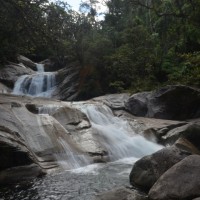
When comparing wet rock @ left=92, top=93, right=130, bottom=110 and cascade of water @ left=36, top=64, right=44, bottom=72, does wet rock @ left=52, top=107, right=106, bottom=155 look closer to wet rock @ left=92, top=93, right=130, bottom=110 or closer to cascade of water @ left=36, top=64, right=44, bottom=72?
wet rock @ left=92, top=93, right=130, bottom=110

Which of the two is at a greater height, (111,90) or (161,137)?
(111,90)

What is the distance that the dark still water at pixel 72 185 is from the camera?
344 inches

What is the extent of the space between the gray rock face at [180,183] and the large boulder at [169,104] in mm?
11075

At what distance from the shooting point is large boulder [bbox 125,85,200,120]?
19.0m

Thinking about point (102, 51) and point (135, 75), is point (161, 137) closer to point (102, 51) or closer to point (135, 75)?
point (135, 75)

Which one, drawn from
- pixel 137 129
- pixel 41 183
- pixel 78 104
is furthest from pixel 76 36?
pixel 41 183

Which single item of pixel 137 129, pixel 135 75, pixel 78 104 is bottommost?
pixel 137 129

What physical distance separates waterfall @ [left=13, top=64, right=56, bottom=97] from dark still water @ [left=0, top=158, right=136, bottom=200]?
14.6 m

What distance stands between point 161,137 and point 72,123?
3905 millimetres

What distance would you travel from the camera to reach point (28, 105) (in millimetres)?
14859

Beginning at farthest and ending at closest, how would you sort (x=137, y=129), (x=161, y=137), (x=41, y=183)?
(x=137, y=129)
(x=161, y=137)
(x=41, y=183)

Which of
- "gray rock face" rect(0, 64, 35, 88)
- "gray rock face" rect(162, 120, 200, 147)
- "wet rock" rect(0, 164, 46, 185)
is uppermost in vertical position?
"gray rock face" rect(0, 64, 35, 88)

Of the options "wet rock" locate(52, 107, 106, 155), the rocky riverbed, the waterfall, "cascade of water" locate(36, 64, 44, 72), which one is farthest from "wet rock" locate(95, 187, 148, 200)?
"cascade of water" locate(36, 64, 44, 72)

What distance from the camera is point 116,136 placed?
1520 cm
